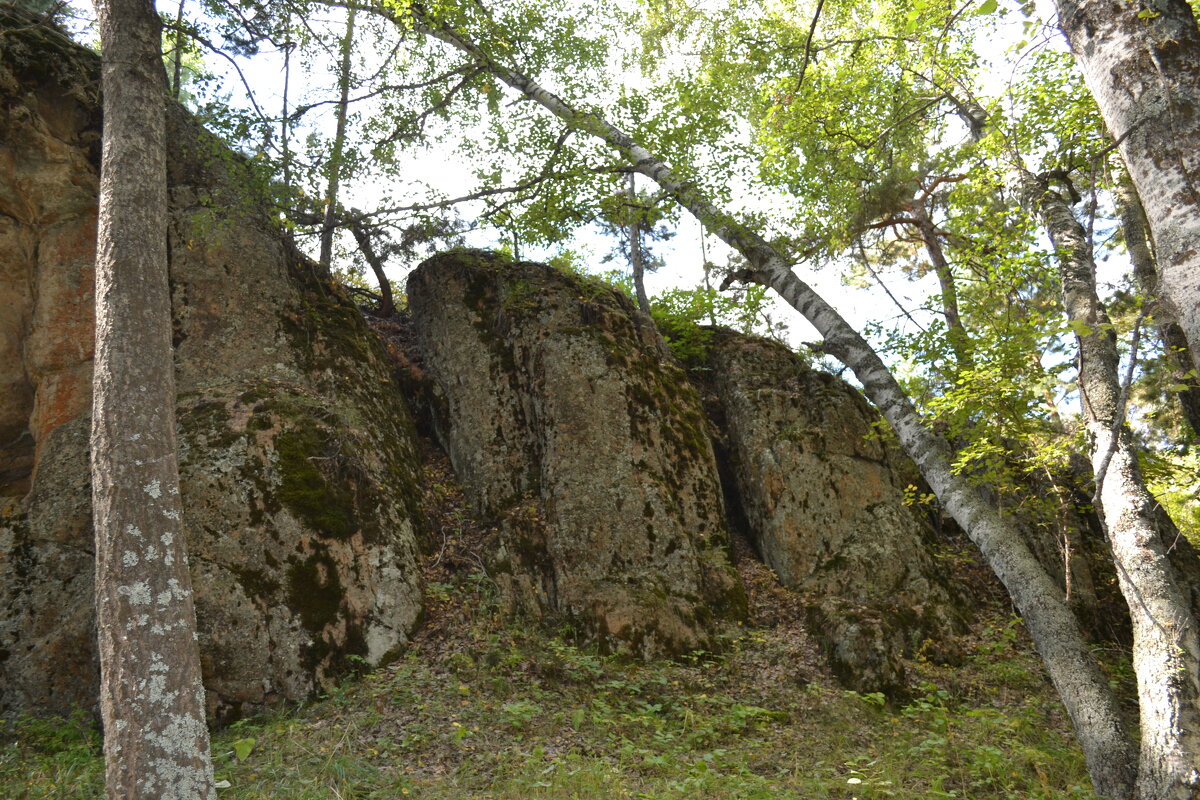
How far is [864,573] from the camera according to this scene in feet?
31.7

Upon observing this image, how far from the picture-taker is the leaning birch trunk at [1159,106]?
2918mm

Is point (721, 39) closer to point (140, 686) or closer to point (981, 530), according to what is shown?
point (981, 530)

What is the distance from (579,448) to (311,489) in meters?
3.48

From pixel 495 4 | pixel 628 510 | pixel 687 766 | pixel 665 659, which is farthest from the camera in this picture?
pixel 495 4

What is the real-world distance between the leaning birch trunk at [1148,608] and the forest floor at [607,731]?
0.91m

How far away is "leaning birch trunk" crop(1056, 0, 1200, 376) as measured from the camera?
115 inches

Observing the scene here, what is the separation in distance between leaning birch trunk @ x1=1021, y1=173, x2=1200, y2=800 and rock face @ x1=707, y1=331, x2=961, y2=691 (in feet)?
9.08

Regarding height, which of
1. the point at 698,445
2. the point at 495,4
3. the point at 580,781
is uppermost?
the point at 495,4

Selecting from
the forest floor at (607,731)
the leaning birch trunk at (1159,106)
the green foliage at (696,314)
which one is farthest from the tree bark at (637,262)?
the leaning birch trunk at (1159,106)

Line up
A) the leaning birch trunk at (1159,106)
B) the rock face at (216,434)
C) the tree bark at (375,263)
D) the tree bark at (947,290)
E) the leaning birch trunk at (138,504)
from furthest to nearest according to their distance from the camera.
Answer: the tree bark at (375,263) < the tree bark at (947,290) < the rock face at (216,434) < the leaning birch trunk at (138,504) < the leaning birch trunk at (1159,106)

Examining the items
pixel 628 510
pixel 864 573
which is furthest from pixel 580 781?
pixel 864 573

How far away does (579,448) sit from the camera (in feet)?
32.0

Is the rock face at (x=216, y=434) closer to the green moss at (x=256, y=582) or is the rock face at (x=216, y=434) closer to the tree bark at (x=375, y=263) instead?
the green moss at (x=256, y=582)

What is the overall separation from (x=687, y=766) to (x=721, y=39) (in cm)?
1391
